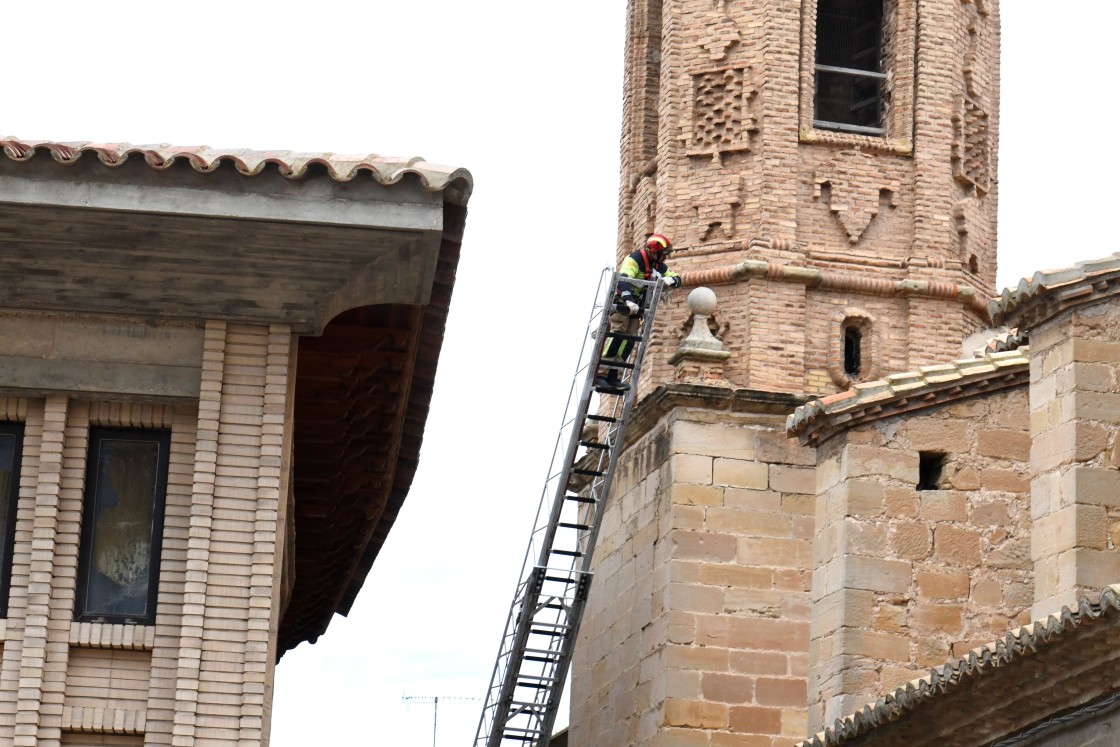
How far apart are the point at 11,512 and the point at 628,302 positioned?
9.50 m

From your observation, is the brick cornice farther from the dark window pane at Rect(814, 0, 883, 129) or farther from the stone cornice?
the dark window pane at Rect(814, 0, 883, 129)

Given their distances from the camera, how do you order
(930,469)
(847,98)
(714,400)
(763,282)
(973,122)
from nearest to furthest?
(930,469)
(714,400)
(763,282)
(973,122)
(847,98)

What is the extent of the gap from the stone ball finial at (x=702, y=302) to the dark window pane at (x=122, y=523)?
1121 centimetres

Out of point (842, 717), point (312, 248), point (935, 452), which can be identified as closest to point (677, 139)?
point (935, 452)

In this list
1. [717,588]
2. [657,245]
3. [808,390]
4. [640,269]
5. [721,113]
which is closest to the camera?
[657,245]

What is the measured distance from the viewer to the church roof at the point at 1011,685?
12.6 metres

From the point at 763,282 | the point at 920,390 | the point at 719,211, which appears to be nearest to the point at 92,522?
the point at 920,390

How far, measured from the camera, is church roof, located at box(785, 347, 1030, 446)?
61.1 ft

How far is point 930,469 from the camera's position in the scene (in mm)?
18875

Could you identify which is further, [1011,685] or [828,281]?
[828,281]

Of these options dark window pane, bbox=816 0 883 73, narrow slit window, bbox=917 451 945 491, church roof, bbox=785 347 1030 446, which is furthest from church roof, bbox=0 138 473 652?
dark window pane, bbox=816 0 883 73

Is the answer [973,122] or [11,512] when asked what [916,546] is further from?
[973,122]

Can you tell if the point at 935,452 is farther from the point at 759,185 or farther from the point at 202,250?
the point at 202,250

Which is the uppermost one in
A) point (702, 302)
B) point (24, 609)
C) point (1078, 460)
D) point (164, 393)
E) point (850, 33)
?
point (850, 33)
